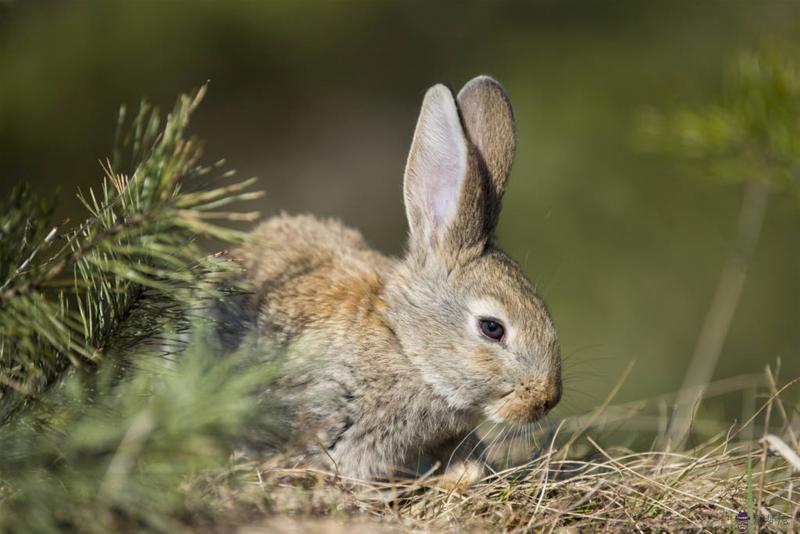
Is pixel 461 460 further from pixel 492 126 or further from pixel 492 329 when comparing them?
pixel 492 126

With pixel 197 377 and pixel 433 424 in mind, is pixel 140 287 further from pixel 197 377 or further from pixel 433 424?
pixel 433 424

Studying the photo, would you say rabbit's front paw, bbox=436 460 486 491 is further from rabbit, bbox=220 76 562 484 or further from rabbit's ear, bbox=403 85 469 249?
rabbit's ear, bbox=403 85 469 249

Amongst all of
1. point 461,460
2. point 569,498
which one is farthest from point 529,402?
point 569,498

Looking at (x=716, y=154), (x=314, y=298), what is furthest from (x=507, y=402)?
(x=716, y=154)

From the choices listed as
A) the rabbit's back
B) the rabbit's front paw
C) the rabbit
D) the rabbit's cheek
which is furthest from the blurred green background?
the rabbit's front paw

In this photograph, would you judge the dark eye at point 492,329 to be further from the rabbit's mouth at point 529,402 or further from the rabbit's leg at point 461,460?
the rabbit's leg at point 461,460

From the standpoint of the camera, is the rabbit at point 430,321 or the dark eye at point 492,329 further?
the dark eye at point 492,329

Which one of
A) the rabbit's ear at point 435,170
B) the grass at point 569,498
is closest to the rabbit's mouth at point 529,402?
the grass at point 569,498
